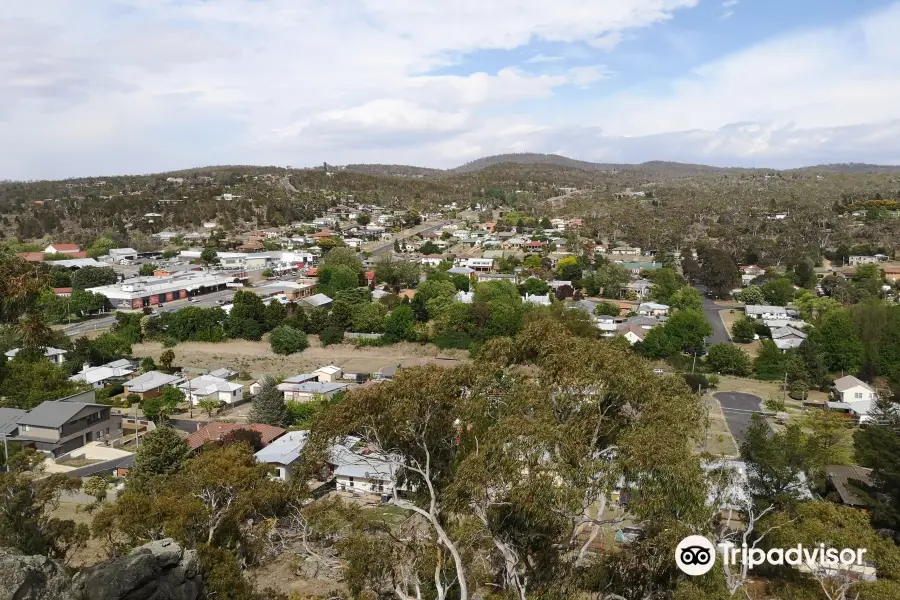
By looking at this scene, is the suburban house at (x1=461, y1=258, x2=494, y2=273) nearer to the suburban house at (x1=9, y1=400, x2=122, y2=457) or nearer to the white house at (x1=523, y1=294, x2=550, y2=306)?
the white house at (x1=523, y1=294, x2=550, y2=306)

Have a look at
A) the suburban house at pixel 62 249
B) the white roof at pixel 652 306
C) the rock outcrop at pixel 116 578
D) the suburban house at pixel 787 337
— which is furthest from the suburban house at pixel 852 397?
the suburban house at pixel 62 249

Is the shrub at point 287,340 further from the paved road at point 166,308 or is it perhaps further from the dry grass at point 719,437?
the dry grass at point 719,437

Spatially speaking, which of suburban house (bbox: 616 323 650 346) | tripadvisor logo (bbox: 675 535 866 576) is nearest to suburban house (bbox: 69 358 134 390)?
suburban house (bbox: 616 323 650 346)

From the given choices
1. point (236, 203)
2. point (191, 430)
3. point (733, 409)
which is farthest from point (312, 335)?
point (236, 203)

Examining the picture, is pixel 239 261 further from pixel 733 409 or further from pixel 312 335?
pixel 733 409

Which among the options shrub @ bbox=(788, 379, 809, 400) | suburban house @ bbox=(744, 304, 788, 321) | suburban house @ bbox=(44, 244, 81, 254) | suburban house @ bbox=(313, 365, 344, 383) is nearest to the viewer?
shrub @ bbox=(788, 379, 809, 400)

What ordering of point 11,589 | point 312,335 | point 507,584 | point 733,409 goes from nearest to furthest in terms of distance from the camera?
point 11,589 < point 507,584 < point 733,409 < point 312,335
